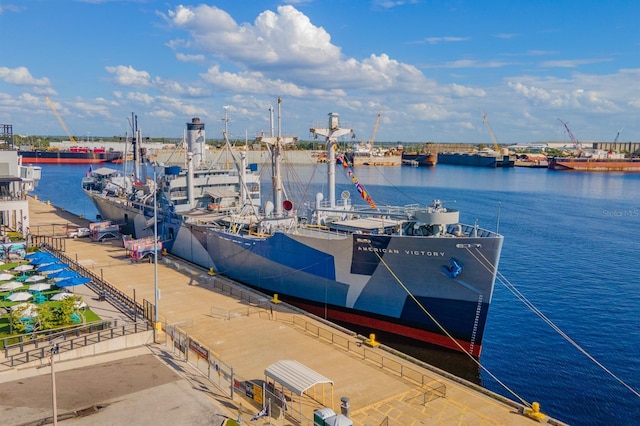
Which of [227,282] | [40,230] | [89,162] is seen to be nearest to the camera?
[227,282]

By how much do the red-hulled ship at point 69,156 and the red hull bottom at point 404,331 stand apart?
570 ft

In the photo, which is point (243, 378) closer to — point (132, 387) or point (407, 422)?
point (132, 387)

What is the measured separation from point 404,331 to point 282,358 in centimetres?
899

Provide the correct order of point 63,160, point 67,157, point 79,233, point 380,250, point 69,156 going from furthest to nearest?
point 69,156 < point 67,157 < point 63,160 < point 79,233 < point 380,250

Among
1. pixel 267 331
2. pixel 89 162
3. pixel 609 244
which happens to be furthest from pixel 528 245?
pixel 89 162

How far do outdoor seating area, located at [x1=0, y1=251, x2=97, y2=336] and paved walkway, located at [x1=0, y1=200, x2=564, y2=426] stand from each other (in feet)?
13.7

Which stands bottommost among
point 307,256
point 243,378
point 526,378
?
point 526,378

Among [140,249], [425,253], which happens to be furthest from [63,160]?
[425,253]

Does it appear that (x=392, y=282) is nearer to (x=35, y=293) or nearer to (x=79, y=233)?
(x=35, y=293)

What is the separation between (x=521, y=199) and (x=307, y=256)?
7801 centimetres

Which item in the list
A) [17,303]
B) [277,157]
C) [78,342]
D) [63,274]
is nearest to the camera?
[78,342]

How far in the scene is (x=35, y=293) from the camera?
28234 millimetres

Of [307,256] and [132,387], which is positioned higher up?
[307,256]

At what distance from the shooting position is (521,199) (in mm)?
98375
